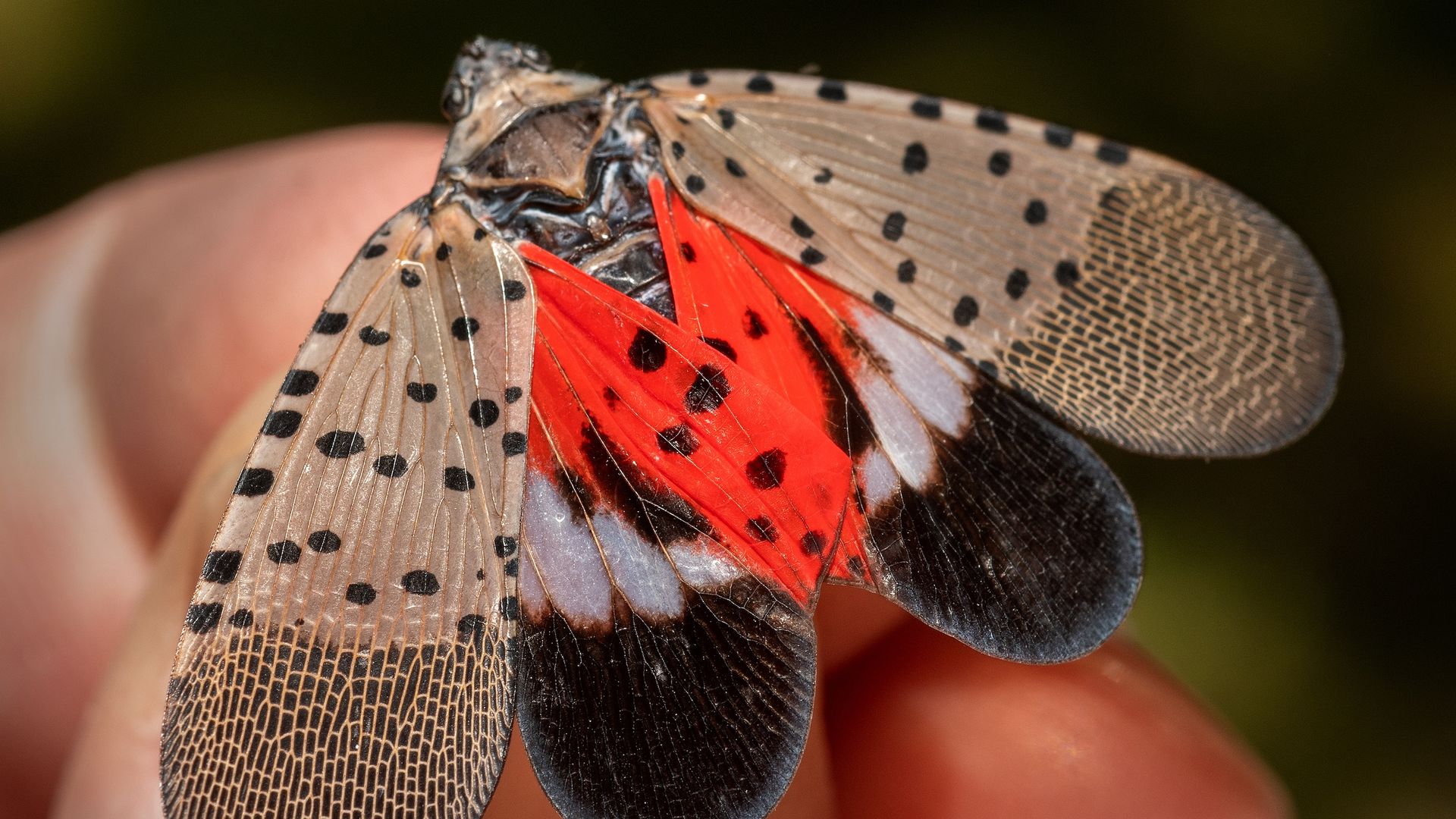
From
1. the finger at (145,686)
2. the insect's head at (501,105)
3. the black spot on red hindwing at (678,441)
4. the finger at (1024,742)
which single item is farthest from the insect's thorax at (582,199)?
the finger at (1024,742)

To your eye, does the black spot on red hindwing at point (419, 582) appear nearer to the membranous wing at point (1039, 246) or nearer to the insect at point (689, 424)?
the insect at point (689, 424)

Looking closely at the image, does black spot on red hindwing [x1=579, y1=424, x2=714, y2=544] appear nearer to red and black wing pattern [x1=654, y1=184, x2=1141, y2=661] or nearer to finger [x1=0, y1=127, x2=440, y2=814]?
red and black wing pattern [x1=654, y1=184, x2=1141, y2=661]

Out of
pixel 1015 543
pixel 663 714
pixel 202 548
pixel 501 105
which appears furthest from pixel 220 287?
pixel 1015 543

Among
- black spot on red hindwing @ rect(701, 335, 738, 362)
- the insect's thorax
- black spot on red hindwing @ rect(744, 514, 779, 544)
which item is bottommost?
black spot on red hindwing @ rect(744, 514, 779, 544)

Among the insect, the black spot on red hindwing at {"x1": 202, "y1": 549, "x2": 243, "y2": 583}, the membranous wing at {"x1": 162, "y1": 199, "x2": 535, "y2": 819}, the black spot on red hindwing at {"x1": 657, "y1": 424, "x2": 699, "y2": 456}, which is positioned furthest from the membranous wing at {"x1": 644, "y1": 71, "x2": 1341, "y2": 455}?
the black spot on red hindwing at {"x1": 202, "y1": 549, "x2": 243, "y2": 583}

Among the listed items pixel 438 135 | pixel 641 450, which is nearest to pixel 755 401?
pixel 641 450

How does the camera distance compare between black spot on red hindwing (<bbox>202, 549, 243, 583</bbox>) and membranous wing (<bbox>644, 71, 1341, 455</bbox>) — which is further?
membranous wing (<bbox>644, 71, 1341, 455</bbox>)

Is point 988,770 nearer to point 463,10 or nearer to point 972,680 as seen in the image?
point 972,680
